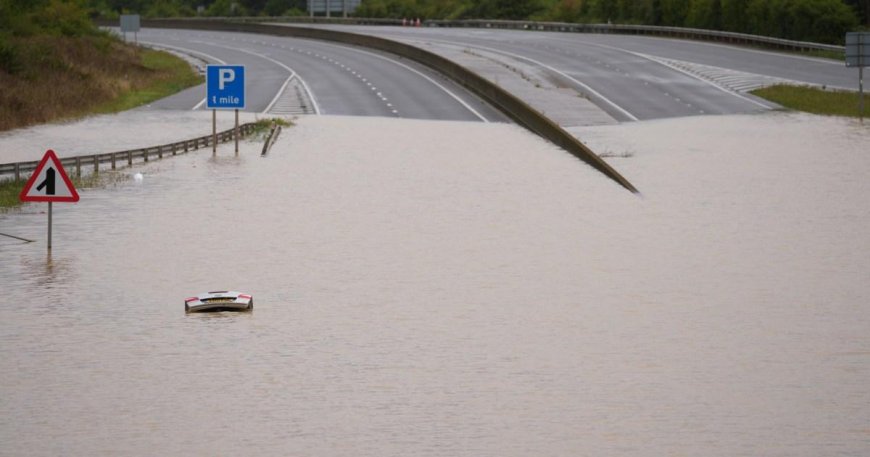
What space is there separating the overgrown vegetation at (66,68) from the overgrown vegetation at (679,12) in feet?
123

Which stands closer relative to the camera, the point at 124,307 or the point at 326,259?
the point at 124,307

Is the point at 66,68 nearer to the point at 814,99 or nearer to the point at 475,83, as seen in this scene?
the point at 475,83

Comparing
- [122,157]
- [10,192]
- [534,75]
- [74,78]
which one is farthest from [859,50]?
[74,78]

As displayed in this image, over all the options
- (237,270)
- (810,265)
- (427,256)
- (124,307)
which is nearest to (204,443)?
(124,307)

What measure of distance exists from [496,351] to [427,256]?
9988 millimetres

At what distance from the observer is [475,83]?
77750 mm

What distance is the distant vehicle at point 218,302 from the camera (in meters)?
27.2

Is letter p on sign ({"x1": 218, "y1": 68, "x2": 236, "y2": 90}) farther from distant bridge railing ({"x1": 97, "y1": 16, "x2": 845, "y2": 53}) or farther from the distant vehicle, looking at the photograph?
distant bridge railing ({"x1": 97, "y1": 16, "x2": 845, "y2": 53})

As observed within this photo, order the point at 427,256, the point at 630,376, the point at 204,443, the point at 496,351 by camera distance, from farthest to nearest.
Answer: the point at 427,256
the point at 496,351
the point at 630,376
the point at 204,443

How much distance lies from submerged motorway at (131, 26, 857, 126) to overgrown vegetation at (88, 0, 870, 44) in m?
4.59

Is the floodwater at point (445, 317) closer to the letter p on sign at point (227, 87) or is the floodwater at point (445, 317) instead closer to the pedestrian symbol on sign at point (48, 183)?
the pedestrian symbol on sign at point (48, 183)

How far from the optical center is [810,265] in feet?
108

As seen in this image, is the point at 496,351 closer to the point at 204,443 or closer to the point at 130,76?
the point at 204,443

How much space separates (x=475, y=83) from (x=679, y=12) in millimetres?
42791
